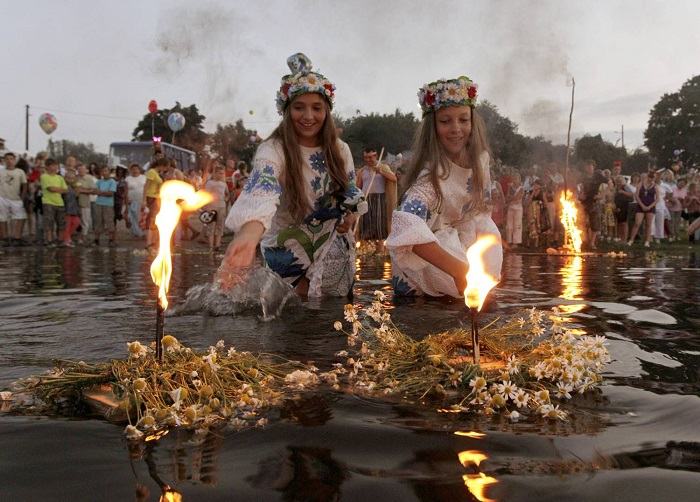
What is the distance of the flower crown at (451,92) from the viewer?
17.4ft

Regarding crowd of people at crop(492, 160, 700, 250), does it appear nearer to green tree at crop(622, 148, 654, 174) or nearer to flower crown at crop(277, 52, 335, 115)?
flower crown at crop(277, 52, 335, 115)

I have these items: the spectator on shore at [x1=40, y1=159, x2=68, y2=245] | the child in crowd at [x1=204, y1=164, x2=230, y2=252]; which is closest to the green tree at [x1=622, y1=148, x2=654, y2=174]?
the child in crowd at [x1=204, y1=164, x2=230, y2=252]

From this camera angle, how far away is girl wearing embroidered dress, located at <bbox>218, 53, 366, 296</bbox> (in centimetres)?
541

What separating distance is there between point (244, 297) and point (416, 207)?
4.69 ft

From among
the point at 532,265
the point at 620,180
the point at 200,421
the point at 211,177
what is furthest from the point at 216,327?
the point at 620,180

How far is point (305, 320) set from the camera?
472 cm

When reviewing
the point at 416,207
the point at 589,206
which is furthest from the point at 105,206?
the point at 416,207

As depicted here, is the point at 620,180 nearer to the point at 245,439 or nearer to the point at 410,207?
the point at 410,207

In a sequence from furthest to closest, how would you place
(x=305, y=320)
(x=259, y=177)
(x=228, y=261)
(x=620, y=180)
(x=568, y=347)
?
1. (x=620, y=180)
2. (x=259, y=177)
3. (x=305, y=320)
4. (x=228, y=261)
5. (x=568, y=347)

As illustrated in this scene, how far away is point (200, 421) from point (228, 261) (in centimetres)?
170

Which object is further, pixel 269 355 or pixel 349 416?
pixel 269 355

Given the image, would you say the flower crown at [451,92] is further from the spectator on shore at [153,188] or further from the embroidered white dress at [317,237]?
the spectator on shore at [153,188]

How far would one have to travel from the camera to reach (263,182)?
5.02 m

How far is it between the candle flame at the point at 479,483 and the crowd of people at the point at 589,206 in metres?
12.3
